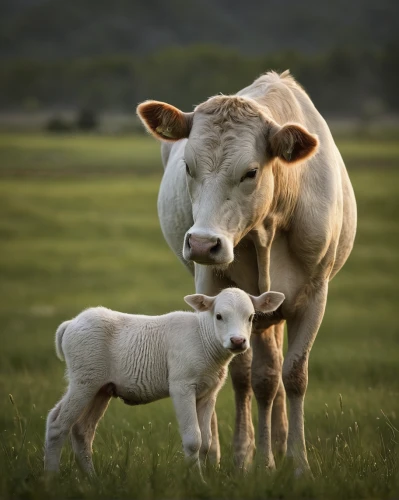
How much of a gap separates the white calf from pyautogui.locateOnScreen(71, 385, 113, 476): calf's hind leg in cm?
2

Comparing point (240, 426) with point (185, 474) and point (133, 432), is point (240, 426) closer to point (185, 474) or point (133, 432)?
point (133, 432)

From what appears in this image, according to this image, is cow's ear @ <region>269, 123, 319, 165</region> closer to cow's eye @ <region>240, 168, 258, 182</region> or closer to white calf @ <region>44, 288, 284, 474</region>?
cow's eye @ <region>240, 168, 258, 182</region>

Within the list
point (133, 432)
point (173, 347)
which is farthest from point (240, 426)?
point (173, 347)

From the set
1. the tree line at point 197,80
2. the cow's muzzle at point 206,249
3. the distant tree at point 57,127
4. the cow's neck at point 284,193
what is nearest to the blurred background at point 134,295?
the distant tree at point 57,127

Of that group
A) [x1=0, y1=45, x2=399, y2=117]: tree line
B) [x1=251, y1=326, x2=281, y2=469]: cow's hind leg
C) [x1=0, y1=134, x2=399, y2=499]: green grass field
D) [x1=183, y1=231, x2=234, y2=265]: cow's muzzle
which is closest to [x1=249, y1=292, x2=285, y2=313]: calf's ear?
[x1=183, y1=231, x2=234, y2=265]: cow's muzzle

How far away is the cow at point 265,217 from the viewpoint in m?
6.47

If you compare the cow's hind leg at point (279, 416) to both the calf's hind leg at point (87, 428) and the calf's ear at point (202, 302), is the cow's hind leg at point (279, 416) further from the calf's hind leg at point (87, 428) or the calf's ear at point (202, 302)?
the calf's ear at point (202, 302)

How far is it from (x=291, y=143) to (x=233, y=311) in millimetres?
1231

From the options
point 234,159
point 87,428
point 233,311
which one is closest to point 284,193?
point 234,159

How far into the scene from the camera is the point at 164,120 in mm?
6984

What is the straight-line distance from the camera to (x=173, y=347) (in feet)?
21.0

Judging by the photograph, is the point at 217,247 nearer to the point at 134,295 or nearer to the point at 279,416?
the point at 279,416

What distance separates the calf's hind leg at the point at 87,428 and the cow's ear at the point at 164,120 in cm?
178

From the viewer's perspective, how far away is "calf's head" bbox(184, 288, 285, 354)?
5.93 m
